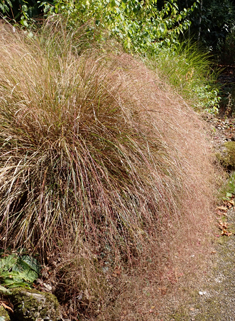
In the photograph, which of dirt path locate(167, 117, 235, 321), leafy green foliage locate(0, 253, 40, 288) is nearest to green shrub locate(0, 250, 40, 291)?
leafy green foliage locate(0, 253, 40, 288)

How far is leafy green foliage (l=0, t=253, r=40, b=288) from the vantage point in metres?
2.14

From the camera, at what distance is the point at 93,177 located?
2.57 metres

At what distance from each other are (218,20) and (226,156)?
6645mm

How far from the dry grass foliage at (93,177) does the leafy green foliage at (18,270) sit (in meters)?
0.11

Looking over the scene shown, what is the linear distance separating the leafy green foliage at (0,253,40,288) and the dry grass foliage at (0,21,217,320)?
105mm

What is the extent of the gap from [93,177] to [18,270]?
2.85ft

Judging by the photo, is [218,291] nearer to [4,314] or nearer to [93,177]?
[93,177]

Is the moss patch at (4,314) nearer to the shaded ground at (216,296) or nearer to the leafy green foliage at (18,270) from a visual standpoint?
the leafy green foliage at (18,270)

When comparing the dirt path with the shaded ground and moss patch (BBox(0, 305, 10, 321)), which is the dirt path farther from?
moss patch (BBox(0, 305, 10, 321))

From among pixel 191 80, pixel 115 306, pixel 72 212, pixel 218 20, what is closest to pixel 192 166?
pixel 72 212

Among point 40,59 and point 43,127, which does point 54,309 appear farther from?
point 40,59

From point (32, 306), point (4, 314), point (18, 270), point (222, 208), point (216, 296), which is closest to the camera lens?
point (4, 314)

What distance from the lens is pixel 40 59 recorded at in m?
3.21

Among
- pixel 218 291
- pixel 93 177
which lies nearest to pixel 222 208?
pixel 218 291
